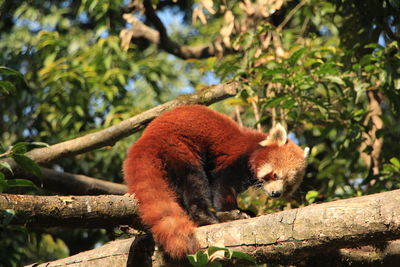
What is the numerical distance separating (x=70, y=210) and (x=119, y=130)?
168 centimetres

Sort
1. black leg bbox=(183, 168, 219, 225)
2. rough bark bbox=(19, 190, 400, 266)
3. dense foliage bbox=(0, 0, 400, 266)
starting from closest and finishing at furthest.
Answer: rough bark bbox=(19, 190, 400, 266)
black leg bbox=(183, 168, 219, 225)
dense foliage bbox=(0, 0, 400, 266)

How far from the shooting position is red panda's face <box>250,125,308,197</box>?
4.56 meters

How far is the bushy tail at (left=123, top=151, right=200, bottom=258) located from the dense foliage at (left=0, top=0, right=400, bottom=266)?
1.07m

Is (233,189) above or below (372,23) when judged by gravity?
A: below

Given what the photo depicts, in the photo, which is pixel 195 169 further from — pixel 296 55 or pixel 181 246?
pixel 296 55

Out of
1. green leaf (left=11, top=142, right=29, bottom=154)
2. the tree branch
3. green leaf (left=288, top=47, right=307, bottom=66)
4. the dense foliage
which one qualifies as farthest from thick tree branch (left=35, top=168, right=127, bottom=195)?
the tree branch

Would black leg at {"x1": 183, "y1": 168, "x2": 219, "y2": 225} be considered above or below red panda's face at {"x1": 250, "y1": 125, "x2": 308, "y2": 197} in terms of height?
above

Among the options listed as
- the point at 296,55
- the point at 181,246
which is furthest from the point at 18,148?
the point at 296,55

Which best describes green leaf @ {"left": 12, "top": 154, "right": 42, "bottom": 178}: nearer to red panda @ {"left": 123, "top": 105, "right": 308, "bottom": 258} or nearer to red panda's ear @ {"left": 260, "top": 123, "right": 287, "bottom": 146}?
red panda @ {"left": 123, "top": 105, "right": 308, "bottom": 258}

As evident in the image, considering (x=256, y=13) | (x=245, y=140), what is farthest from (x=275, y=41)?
(x=245, y=140)

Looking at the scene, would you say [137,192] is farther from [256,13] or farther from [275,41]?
[256,13]

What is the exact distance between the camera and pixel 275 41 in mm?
5520

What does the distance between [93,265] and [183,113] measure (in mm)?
1560

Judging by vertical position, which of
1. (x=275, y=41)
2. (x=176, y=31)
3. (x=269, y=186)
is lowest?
(x=176, y=31)
